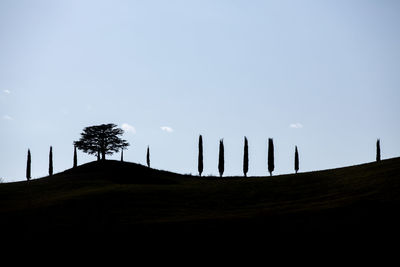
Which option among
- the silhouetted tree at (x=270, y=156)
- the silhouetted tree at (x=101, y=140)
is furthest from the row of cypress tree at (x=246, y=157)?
the silhouetted tree at (x=101, y=140)

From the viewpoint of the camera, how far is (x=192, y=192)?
150ft

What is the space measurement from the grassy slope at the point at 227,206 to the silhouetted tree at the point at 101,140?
2821 cm

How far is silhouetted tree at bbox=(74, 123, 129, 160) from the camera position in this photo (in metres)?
84.6

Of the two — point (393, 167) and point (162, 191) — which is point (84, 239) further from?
point (393, 167)

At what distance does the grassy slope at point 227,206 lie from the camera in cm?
2950

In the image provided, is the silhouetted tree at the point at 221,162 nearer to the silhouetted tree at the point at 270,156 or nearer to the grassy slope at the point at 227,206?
the silhouetted tree at the point at 270,156

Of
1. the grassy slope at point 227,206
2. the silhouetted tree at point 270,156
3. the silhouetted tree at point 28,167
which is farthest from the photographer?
the silhouetted tree at point 28,167

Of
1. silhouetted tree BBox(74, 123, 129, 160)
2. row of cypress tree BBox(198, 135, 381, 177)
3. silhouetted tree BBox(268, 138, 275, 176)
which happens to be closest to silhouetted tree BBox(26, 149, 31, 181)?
silhouetted tree BBox(74, 123, 129, 160)

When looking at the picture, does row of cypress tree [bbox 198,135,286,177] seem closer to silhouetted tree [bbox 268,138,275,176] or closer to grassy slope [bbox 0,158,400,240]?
silhouetted tree [bbox 268,138,275,176]

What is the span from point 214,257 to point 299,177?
1176 inches

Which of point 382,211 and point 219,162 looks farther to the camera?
point 219,162

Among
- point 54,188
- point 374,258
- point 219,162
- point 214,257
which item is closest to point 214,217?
point 214,257

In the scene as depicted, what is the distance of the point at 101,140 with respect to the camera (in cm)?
8531

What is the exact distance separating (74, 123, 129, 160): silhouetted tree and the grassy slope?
2821cm
